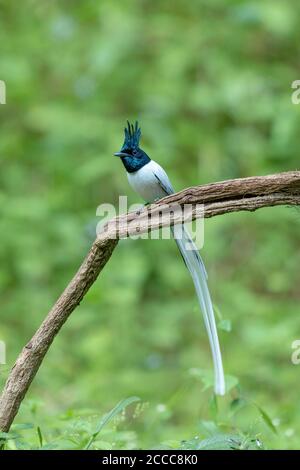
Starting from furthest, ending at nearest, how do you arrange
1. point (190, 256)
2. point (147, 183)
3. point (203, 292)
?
point (147, 183) → point (190, 256) → point (203, 292)

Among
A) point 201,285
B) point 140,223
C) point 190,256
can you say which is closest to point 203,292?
point 201,285

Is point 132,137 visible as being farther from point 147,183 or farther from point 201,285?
point 201,285

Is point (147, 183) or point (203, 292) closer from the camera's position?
point (203, 292)

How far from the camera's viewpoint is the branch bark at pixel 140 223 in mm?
2404

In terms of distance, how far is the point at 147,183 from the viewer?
10.4 feet

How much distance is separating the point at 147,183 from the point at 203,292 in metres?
0.62

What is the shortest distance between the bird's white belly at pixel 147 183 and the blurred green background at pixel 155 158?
1858 millimetres

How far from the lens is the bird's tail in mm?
2625

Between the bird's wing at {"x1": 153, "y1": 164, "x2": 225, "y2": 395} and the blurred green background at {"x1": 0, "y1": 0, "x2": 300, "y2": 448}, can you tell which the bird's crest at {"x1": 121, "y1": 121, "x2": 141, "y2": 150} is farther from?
the blurred green background at {"x1": 0, "y1": 0, "x2": 300, "y2": 448}

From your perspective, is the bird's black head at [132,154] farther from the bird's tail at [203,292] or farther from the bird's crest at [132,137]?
the bird's tail at [203,292]

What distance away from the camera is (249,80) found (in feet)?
19.6

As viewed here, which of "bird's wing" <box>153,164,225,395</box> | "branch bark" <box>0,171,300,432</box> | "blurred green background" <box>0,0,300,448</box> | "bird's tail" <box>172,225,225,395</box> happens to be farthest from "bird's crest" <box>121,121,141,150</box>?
"blurred green background" <box>0,0,300,448</box>

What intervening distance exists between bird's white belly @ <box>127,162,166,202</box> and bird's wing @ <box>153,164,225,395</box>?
2cm

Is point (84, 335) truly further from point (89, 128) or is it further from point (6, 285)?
point (89, 128)
